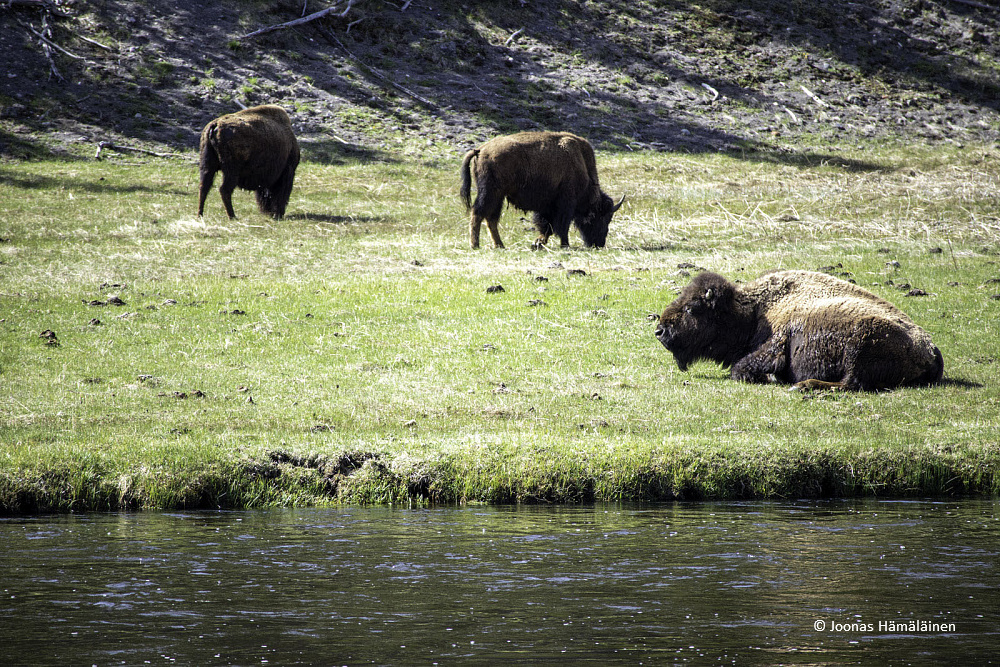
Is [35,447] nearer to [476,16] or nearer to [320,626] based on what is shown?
[320,626]

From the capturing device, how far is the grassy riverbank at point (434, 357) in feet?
29.5

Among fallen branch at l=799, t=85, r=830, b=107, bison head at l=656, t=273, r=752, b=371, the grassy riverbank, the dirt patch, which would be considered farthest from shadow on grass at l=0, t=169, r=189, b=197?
fallen branch at l=799, t=85, r=830, b=107

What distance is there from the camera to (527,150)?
22.6 meters

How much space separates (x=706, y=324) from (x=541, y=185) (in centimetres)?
1096

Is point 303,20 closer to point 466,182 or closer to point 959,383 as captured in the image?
point 466,182

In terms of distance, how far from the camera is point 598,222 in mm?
23641

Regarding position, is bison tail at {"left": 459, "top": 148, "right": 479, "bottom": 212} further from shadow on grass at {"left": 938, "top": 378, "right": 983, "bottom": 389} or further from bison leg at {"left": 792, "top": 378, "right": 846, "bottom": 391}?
shadow on grass at {"left": 938, "top": 378, "right": 983, "bottom": 389}

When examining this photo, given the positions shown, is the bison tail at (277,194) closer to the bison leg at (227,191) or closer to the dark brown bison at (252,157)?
the dark brown bison at (252,157)

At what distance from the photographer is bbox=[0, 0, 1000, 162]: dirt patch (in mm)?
37375

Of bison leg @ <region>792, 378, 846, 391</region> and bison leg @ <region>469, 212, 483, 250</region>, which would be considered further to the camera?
bison leg @ <region>469, 212, 483, 250</region>

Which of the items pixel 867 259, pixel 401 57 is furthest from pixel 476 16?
pixel 867 259

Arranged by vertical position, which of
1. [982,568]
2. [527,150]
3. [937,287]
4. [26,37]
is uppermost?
[26,37]

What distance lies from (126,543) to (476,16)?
4415 cm

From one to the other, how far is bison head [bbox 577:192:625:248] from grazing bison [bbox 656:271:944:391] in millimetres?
11022
